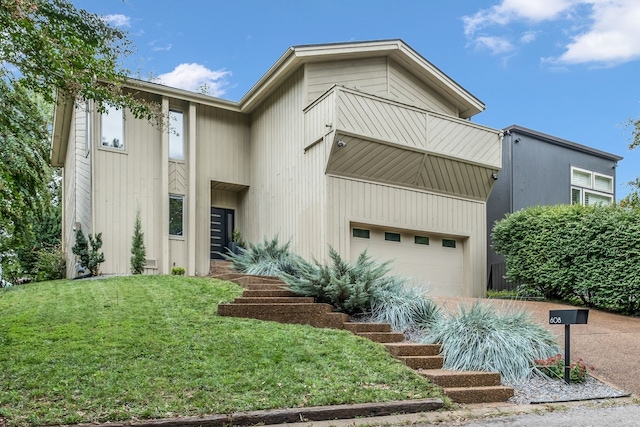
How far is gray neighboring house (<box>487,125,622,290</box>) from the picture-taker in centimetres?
1598

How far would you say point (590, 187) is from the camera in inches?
711

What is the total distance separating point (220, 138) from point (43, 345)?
9687 mm

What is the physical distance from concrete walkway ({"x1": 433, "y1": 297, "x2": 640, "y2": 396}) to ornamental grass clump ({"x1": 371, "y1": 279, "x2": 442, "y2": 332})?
61 cm

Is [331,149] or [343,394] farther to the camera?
[331,149]

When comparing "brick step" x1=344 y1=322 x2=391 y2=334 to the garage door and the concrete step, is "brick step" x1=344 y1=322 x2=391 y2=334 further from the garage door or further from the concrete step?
the garage door

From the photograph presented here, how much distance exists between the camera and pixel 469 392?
6.07m

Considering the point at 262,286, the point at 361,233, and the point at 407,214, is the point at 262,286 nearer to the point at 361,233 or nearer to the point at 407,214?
the point at 361,233

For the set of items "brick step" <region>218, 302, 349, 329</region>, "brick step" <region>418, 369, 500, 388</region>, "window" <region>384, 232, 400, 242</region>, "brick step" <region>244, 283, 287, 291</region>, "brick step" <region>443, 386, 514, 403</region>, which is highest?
"window" <region>384, 232, 400, 242</region>

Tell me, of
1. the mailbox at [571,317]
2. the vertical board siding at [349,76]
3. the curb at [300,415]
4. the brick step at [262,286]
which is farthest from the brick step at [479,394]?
the vertical board siding at [349,76]

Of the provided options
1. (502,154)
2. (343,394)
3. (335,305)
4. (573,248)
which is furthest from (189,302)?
(502,154)

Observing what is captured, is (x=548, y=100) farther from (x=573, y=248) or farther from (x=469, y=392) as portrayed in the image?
(x=469, y=392)

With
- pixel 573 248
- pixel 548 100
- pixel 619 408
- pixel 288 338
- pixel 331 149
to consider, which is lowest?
pixel 619 408

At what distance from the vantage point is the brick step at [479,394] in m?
6.04

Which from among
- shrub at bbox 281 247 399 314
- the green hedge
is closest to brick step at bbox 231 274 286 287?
shrub at bbox 281 247 399 314
